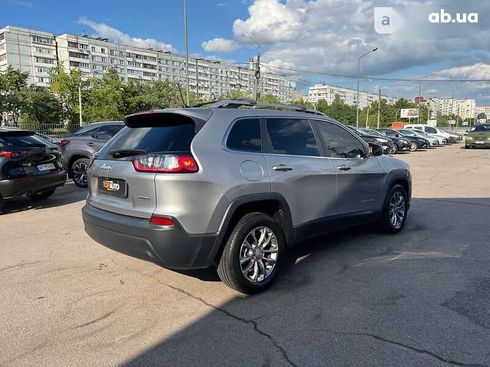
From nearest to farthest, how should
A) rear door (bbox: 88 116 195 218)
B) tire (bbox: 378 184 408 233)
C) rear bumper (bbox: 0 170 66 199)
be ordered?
rear door (bbox: 88 116 195 218)
tire (bbox: 378 184 408 233)
rear bumper (bbox: 0 170 66 199)

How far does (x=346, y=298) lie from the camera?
3.69 meters

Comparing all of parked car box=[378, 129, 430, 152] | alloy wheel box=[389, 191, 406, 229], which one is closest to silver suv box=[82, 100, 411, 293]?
alloy wheel box=[389, 191, 406, 229]

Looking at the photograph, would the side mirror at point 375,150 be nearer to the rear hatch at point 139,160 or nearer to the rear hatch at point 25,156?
the rear hatch at point 139,160

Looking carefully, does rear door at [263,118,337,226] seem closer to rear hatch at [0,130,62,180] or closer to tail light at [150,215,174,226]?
tail light at [150,215,174,226]

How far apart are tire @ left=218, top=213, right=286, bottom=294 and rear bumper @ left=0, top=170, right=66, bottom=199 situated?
17.5 ft

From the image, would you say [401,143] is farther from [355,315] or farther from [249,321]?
[249,321]

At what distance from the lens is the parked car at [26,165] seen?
718cm

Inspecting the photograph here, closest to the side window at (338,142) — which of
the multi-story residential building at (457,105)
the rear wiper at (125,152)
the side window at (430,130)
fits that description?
the rear wiper at (125,152)

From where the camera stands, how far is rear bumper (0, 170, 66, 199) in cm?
716

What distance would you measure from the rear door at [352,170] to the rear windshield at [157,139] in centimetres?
175

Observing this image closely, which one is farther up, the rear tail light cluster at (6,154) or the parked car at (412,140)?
the rear tail light cluster at (6,154)

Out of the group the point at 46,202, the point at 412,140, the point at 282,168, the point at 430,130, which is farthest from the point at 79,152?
the point at 430,130

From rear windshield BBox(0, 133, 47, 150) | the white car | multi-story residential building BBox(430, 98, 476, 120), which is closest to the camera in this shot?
rear windshield BBox(0, 133, 47, 150)

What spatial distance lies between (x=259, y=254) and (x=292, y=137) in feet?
4.27
